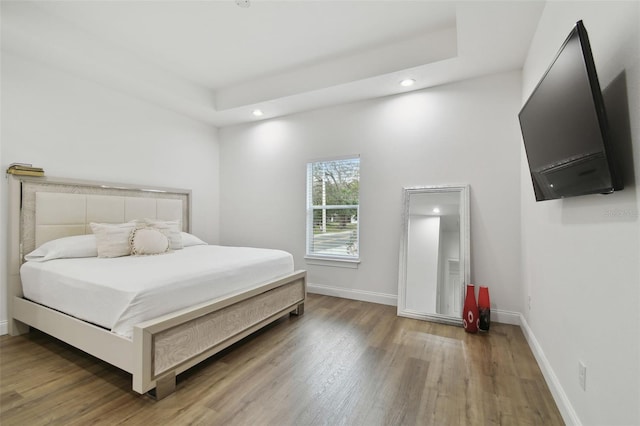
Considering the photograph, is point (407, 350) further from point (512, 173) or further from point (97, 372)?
point (97, 372)

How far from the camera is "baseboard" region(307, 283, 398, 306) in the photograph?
11.8 ft

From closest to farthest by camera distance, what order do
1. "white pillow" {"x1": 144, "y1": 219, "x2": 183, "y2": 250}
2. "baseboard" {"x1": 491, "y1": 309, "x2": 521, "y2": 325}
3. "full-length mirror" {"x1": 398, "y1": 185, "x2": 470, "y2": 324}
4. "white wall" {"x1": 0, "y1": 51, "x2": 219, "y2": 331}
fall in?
"white wall" {"x1": 0, "y1": 51, "x2": 219, "y2": 331}, "baseboard" {"x1": 491, "y1": 309, "x2": 521, "y2": 325}, "full-length mirror" {"x1": 398, "y1": 185, "x2": 470, "y2": 324}, "white pillow" {"x1": 144, "y1": 219, "x2": 183, "y2": 250}

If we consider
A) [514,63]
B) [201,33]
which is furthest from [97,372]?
[514,63]

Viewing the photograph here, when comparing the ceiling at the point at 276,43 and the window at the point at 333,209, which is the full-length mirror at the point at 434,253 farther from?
the ceiling at the point at 276,43

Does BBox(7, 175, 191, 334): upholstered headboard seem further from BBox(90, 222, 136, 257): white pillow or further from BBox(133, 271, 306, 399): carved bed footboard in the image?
BBox(133, 271, 306, 399): carved bed footboard

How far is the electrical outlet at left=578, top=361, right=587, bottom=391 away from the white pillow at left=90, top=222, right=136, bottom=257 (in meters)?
3.61

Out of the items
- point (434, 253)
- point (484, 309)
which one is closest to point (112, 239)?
point (434, 253)

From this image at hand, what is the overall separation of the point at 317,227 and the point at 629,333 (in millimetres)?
3369

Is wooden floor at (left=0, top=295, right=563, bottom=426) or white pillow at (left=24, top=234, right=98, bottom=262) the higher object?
white pillow at (left=24, top=234, right=98, bottom=262)

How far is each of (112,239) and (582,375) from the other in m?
3.70

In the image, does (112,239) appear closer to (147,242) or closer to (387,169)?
(147,242)

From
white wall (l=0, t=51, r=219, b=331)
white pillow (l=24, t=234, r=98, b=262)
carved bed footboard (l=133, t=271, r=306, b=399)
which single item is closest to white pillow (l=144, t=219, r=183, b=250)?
white pillow (l=24, t=234, r=98, b=262)

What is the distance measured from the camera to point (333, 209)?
13.3 ft

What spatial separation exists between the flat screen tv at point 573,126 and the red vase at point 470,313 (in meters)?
1.40
